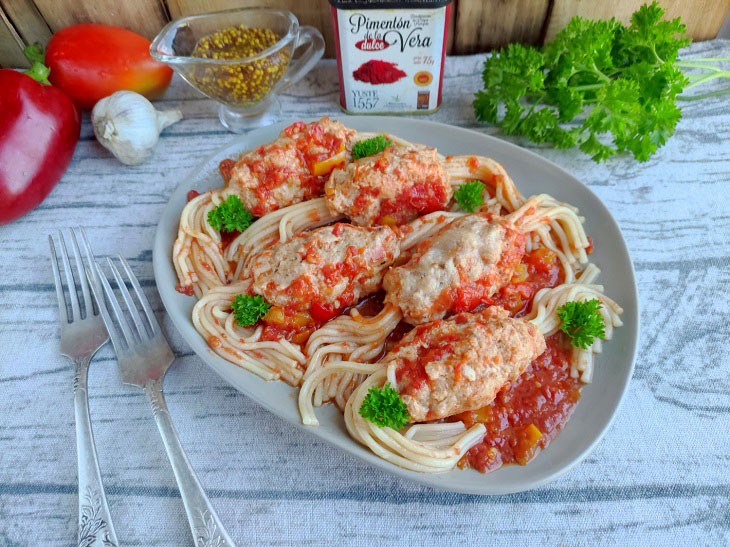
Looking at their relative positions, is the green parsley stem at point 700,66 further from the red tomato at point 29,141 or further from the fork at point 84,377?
the red tomato at point 29,141

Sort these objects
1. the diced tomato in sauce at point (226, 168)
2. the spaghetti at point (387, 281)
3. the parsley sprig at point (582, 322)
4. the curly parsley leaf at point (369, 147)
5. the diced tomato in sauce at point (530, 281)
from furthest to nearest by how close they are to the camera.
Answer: the diced tomato in sauce at point (226, 168) → the curly parsley leaf at point (369, 147) → the diced tomato in sauce at point (530, 281) → the parsley sprig at point (582, 322) → the spaghetti at point (387, 281)

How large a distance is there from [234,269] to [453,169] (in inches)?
67.7

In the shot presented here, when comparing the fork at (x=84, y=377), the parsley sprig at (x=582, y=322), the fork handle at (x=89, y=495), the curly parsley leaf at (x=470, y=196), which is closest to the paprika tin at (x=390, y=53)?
the curly parsley leaf at (x=470, y=196)

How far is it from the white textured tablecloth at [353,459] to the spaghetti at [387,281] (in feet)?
1.31

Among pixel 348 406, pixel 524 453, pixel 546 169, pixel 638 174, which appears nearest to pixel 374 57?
pixel 546 169

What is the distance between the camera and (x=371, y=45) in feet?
13.3

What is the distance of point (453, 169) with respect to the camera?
3.71 metres

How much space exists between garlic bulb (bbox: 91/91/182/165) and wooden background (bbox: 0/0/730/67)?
100cm

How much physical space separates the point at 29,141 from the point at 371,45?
9.31 ft

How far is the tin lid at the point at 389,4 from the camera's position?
3.75 m

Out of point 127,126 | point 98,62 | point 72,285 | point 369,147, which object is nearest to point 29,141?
point 127,126

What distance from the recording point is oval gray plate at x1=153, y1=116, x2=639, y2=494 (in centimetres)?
262

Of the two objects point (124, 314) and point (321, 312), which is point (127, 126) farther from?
point (321, 312)

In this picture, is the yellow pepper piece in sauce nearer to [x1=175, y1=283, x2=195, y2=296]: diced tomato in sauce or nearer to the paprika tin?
the paprika tin
